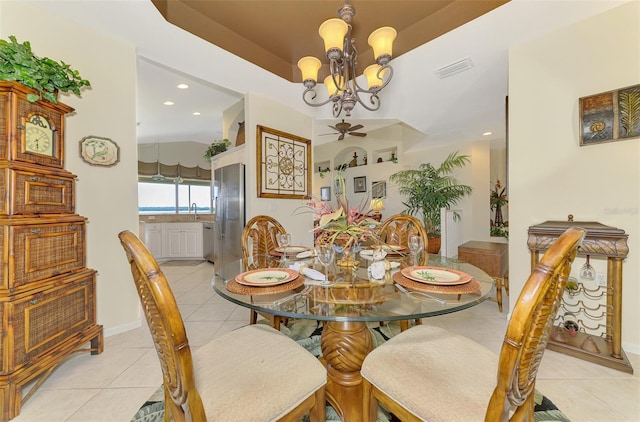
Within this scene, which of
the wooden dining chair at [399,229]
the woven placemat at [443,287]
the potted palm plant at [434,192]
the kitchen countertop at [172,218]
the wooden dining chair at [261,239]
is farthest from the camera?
the kitchen countertop at [172,218]

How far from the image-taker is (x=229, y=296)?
1.07 metres

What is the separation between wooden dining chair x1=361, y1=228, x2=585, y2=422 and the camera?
60cm

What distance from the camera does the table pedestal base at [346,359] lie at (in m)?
1.26

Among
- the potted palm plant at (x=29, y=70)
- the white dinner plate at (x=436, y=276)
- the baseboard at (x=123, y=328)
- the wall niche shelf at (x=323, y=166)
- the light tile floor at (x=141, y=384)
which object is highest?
the wall niche shelf at (x=323, y=166)

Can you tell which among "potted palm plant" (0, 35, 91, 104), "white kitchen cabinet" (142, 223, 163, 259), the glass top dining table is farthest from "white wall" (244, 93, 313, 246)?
"white kitchen cabinet" (142, 223, 163, 259)

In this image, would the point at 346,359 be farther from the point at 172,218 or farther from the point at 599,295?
the point at 172,218

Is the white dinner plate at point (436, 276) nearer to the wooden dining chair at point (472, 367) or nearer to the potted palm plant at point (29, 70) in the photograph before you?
the wooden dining chair at point (472, 367)

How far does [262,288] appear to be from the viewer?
1125mm

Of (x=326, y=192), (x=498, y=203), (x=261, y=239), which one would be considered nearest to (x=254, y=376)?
(x=261, y=239)

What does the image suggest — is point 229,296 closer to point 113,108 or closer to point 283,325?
point 283,325

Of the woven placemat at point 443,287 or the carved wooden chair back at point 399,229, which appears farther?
the carved wooden chair back at point 399,229

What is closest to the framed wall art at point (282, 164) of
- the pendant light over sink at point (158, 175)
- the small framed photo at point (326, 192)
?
the small framed photo at point (326, 192)

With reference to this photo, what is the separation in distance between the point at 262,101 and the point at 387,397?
3226 mm

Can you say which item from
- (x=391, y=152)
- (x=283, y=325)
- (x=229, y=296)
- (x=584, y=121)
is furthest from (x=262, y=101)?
(x=391, y=152)
